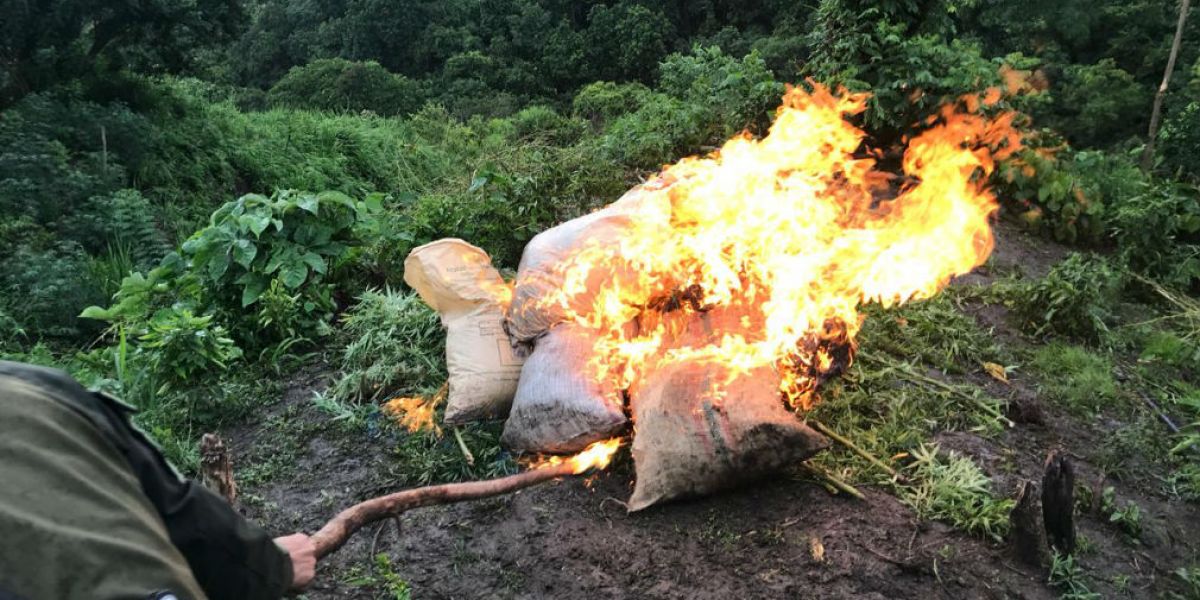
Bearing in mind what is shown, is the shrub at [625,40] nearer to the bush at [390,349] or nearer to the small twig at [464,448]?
the bush at [390,349]

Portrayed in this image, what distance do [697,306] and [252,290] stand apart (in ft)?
9.70

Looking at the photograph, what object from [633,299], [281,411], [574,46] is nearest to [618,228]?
[633,299]

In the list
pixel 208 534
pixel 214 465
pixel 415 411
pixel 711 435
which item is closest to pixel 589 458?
pixel 711 435

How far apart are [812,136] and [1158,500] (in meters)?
2.57

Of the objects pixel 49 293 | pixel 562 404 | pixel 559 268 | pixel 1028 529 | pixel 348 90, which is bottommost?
pixel 348 90

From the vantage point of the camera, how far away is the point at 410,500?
285 centimetres

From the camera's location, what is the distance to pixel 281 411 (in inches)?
176

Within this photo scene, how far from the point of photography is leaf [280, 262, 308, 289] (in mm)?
5152

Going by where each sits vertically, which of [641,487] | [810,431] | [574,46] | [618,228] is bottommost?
[574,46]

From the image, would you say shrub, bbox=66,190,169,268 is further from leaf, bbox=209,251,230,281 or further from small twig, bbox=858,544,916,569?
small twig, bbox=858,544,916,569

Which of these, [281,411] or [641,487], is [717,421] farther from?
[281,411]

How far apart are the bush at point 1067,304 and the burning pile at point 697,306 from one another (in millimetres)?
561

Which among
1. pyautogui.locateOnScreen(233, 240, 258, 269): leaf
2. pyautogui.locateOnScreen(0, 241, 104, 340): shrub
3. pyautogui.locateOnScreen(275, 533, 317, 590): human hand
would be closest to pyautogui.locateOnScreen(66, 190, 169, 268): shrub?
pyautogui.locateOnScreen(0, 241, 104, 340): shrub

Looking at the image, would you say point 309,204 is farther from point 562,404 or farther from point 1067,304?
point 1067,304
